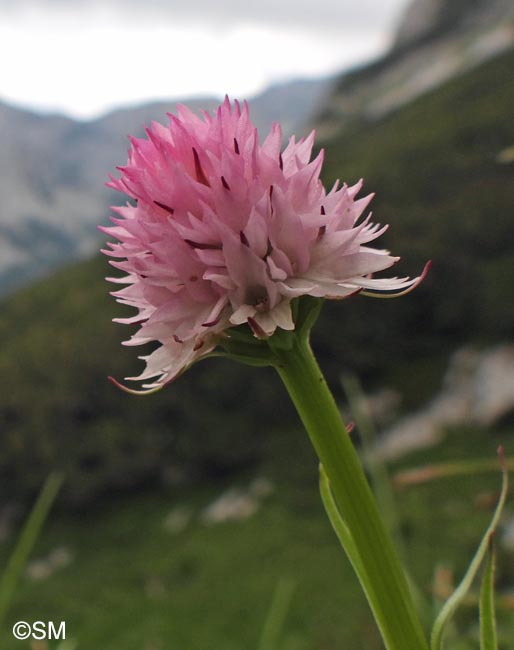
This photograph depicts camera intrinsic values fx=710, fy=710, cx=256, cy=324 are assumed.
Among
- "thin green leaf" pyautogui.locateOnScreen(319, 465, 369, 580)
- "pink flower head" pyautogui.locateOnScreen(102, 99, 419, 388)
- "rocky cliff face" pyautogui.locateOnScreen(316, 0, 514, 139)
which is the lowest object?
"thin green leaf" pyautogui.locateOnScreen(319, 465, 369, 580)

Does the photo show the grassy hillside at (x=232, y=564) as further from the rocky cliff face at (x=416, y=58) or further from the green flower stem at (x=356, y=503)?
the rocky cliff face at (x=416, y=58)

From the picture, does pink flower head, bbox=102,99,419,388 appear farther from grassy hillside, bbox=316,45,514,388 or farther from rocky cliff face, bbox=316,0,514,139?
rocky cliff face, bbox=316,0,514,139

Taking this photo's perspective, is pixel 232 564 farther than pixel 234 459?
No

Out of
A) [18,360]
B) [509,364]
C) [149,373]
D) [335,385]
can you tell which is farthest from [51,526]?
[149,373]

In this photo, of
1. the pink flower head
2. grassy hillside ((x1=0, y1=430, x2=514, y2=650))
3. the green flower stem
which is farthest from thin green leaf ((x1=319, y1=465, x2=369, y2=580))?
grassy hillside ((x1=0, y1=430, x2=514, y2=650))

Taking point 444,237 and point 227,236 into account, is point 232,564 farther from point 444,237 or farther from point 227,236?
point 227,236

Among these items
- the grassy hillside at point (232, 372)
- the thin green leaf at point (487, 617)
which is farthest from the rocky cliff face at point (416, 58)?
the thin green leaf at point (487, 617)

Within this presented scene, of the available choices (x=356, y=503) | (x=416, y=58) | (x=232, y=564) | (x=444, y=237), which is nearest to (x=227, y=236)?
(x=356, y=503)
